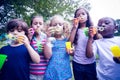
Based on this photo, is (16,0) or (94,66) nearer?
(94,66)

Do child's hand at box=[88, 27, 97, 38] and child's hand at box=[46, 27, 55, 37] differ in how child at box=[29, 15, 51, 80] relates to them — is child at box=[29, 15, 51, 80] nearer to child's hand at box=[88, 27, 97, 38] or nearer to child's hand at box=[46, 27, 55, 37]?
child's hand at box=[46, 27, 55, 37]

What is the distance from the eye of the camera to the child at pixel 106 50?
10.3 ft

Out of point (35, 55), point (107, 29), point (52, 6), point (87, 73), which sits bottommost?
point (87, 73)

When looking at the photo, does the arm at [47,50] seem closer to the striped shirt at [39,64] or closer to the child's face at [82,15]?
the striped shirt at [39,64]

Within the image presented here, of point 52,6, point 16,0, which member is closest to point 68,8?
point 52,6

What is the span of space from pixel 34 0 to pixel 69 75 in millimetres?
13621

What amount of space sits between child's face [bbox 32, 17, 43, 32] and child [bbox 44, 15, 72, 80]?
14cm

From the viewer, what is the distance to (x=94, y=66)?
356cm

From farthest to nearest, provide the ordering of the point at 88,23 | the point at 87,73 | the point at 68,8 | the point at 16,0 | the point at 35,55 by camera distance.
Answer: the point at 68,8 < the point at 16,0 < the point at 88,23 < the point at 87,73 < the point at 35,55

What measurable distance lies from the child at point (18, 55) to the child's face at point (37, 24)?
8.7 inches

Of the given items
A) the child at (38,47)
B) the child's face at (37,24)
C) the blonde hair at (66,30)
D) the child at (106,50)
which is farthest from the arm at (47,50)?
the child at (106,50)

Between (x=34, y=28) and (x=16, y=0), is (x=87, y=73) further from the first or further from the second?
(x=16, y=0)

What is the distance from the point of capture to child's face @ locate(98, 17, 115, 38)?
341cm

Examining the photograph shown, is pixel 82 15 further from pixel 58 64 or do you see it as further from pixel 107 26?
pixel 58 64
